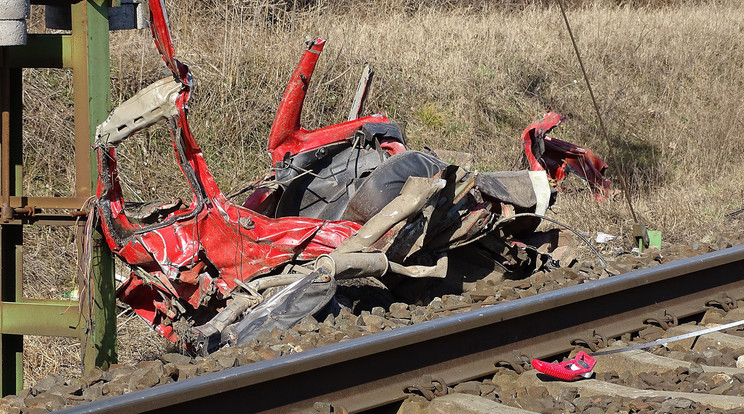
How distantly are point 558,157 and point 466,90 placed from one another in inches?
190

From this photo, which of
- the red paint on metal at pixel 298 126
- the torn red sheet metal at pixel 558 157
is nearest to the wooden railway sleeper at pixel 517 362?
the red paint on metal at pixel 298 126

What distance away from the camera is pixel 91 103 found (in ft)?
17.6

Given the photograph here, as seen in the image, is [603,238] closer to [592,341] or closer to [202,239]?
[592,341]

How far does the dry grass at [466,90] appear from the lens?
991 centimetres

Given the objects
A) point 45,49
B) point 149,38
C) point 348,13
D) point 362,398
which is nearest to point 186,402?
point 362,398

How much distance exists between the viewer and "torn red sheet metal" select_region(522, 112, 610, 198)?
8344 mm

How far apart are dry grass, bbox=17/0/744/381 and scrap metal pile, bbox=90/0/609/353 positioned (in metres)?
1.53

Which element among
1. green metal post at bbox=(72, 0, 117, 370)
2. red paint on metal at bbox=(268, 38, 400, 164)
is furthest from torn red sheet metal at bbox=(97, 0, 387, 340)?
red paint on metal at bbox=(268, 38, 400, 164)

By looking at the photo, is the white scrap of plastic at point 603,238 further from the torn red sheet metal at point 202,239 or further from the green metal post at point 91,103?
the green metal post at point 91,103

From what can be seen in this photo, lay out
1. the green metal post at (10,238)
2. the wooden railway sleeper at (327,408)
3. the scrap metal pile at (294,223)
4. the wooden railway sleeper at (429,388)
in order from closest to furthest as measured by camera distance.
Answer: the wooden railway sleeper at (327,408), the wooden railway sleeper at (429,388), the scrap metal pile at (294,223), the green metal post at (10,238)

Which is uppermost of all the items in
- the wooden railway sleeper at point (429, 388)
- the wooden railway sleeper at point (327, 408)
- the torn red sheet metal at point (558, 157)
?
the wooden railway sleeper at point (327, 408)

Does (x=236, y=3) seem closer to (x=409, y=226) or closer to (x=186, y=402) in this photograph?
(x=409, y=226)

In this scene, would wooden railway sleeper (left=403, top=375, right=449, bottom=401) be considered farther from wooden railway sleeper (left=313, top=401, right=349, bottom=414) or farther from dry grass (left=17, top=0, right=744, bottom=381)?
dry grass (left=17, top=0, right=744, bottom=381)

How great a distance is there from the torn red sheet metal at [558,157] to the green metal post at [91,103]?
4.20m
